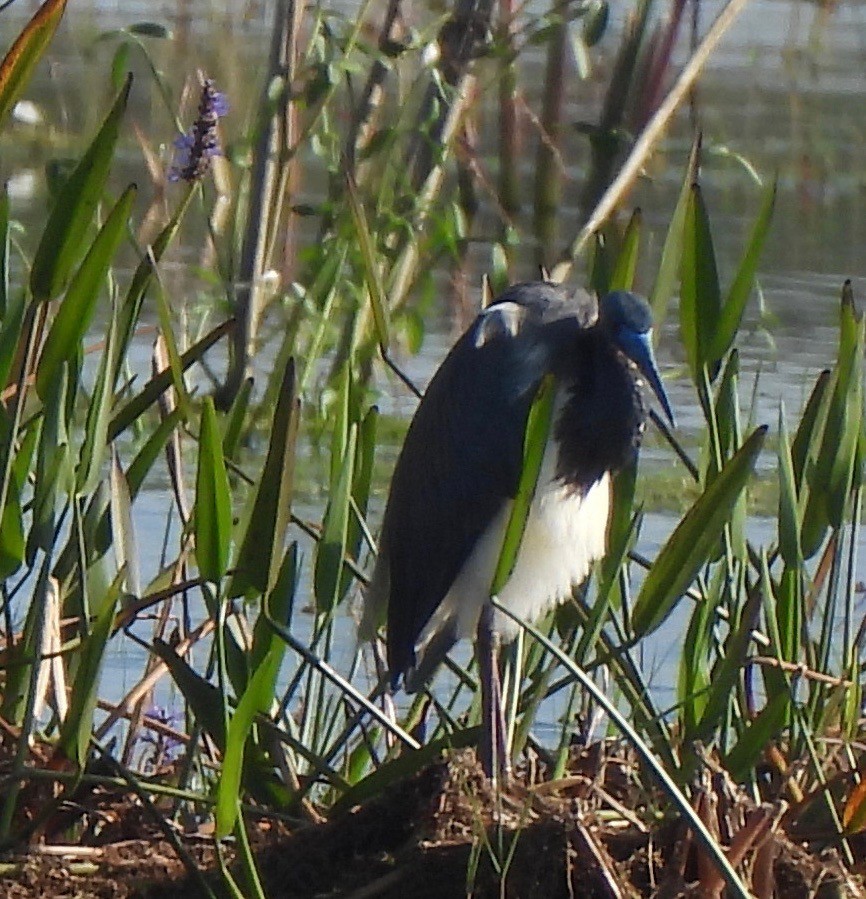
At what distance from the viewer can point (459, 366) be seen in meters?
3.28

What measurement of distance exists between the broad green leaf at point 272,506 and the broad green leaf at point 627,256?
729mm

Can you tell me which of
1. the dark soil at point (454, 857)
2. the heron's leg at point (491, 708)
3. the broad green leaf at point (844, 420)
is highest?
the broad green leaf at point (844, 420)

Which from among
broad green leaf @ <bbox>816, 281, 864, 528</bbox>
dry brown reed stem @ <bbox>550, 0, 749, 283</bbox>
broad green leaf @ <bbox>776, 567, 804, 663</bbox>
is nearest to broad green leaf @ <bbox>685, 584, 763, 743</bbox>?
broad green leaf @ <bbox>776, 567, 804, 663</bbox>

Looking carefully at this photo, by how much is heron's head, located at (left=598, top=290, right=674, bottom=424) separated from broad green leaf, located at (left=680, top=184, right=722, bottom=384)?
0.28 m

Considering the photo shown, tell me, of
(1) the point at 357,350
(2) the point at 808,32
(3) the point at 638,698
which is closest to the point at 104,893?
(3) the point at 638,698

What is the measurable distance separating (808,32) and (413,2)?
5.23 meters

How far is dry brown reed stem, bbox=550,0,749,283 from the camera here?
11.4 feet

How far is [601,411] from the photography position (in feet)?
10.7

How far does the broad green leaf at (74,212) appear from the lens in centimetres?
244

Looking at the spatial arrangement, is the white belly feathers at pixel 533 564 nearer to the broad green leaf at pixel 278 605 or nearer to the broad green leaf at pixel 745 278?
the broad green leaf at pixel 745 278

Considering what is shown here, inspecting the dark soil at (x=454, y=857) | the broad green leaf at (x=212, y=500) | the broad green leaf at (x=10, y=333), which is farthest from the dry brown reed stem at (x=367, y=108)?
the broad green leaf at (x=212, y=500)

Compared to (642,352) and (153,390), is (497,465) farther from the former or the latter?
(153,390)

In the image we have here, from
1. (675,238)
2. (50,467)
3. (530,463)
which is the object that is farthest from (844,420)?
(50,467)

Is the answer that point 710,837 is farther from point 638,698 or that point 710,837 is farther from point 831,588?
point 831,588
